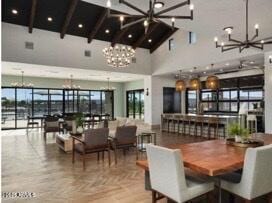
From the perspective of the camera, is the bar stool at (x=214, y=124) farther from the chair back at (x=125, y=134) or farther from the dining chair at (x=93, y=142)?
the dining chair at (x=93, y=142)

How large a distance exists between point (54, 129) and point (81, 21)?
472cm

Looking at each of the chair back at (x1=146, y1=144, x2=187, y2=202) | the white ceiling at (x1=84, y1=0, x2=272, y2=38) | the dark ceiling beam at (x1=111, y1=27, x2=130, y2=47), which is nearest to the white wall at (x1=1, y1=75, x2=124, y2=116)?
the dark ceiling beam at (x1=111, y1=27, x2=130, y2=47)

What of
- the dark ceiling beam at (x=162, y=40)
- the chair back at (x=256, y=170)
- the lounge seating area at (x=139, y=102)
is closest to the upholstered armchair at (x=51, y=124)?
the lounge seating area at (x=139, y=102)

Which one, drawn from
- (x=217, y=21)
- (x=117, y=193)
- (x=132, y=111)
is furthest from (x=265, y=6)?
(x=132, y=111)

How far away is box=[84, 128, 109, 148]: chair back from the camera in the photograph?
4.81 m

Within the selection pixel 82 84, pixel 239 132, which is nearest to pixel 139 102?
pixel 82 84

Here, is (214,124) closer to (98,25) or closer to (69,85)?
(98,25)

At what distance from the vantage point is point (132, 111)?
52.2 feet

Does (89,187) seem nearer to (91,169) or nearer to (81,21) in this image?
(91,169)

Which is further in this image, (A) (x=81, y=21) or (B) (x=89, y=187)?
(A) (x=81, y=21)

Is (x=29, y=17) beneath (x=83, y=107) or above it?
above

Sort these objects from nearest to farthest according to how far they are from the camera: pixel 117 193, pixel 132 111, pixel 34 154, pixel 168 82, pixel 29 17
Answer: pixel 117 193
pixel 34 154
pixel 29 17
pixel 168 82
pixel 132 111

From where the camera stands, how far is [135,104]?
15719 mm

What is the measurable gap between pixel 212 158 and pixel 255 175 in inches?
19.2
